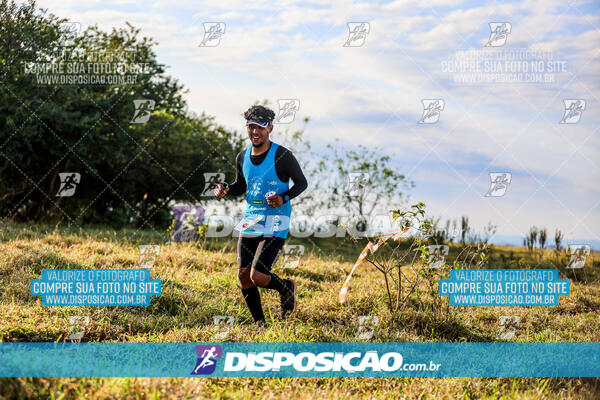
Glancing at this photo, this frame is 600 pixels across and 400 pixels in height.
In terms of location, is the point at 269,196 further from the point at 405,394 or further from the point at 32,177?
the point at 32,177

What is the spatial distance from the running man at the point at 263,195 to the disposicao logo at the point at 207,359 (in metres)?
1.03

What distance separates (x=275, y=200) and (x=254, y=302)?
131 cm

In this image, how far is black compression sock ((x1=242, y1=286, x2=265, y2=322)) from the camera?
5971 millimetres

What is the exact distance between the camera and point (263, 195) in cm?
575

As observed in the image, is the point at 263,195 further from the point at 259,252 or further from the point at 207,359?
the point at 207,359

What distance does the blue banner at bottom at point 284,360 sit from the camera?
4.30 m

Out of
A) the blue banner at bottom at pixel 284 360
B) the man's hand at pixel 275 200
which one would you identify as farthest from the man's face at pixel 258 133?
the blue banner at bottom at pixel 284 360

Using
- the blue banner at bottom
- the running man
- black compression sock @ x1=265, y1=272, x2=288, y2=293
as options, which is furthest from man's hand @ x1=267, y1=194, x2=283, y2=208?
the blue banner at bottom

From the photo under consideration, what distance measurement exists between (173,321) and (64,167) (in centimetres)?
922

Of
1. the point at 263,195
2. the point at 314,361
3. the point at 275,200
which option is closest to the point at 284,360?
the point at 314,361

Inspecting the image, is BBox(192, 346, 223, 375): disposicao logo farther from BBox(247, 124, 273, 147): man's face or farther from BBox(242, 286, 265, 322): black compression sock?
BBox(247, 124, 273, 147): man's face

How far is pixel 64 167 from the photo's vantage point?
44.8 ft

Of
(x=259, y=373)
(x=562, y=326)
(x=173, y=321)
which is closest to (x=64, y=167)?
(x=173, y=321)

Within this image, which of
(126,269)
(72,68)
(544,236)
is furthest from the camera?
(72,68)
